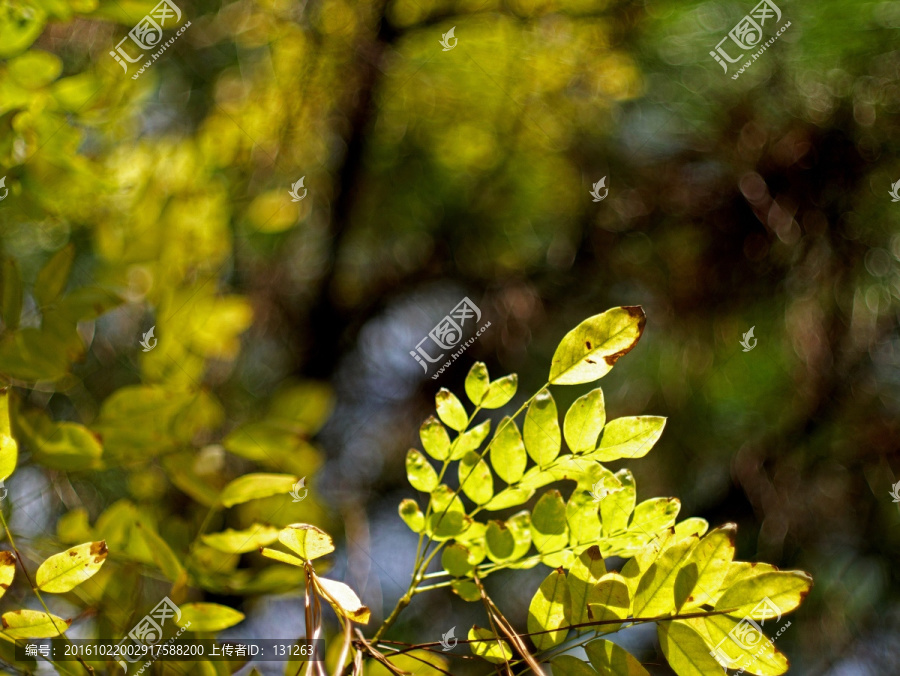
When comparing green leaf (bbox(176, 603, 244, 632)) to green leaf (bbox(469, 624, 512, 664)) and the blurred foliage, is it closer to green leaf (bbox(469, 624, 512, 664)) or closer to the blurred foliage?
green leaf (bbox(469, 624, 512, 664))

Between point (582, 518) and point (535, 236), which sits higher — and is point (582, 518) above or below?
above

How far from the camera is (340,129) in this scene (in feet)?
2.89

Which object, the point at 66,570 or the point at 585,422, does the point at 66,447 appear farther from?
the point at 585,422

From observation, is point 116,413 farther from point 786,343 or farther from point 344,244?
point 786,343

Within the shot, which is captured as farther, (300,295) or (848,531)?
(300,295)

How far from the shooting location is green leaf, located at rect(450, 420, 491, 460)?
0.29 meters

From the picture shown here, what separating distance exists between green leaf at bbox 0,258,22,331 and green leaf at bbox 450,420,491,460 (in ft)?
0.87

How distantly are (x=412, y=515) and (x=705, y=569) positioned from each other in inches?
4.8

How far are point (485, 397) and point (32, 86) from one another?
345mm

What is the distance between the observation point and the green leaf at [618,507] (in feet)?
0.86

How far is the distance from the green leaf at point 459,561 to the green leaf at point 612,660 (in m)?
0.06

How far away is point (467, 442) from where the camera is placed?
0.29 metres

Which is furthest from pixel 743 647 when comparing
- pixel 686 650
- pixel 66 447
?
pixel 66 447

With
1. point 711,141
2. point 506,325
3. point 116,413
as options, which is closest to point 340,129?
point 506,325
